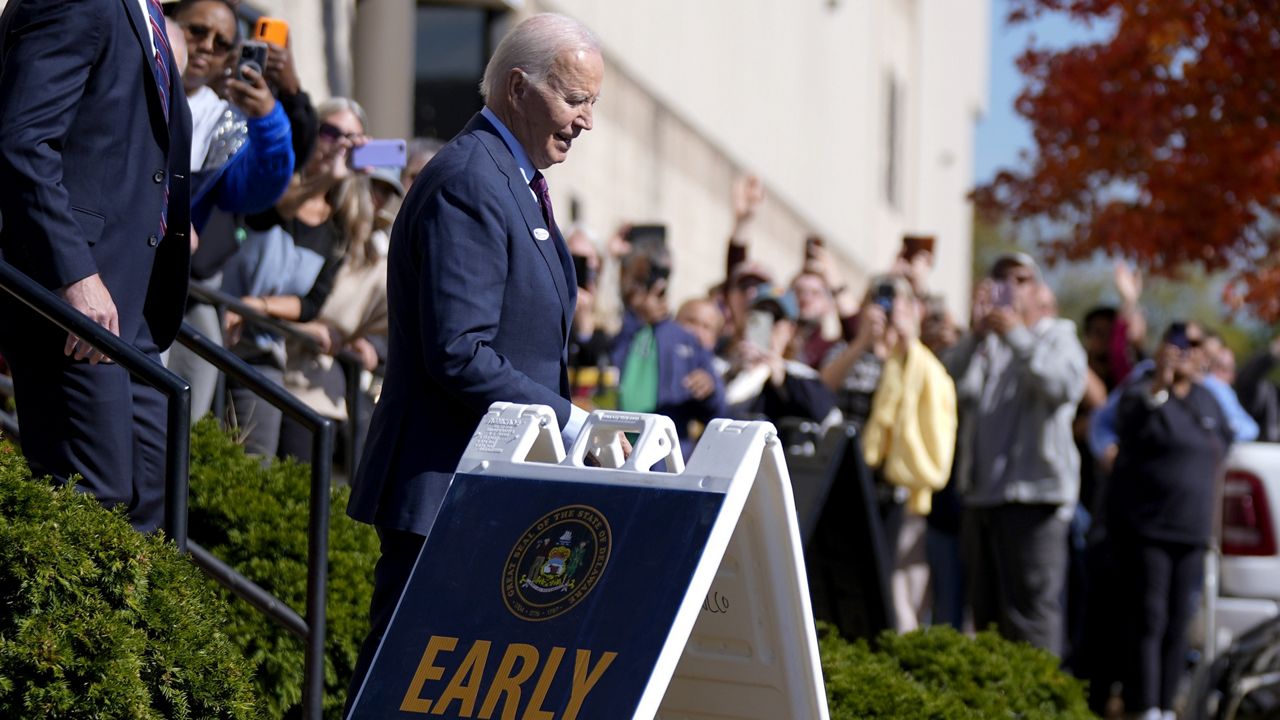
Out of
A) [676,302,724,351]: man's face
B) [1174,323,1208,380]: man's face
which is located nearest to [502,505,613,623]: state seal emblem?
[676,302,724,351]: man's face

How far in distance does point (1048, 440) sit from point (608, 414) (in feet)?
18.6

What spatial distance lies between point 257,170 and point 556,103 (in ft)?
6.16

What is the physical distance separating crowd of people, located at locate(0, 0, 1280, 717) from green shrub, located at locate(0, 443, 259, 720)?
1.74ft

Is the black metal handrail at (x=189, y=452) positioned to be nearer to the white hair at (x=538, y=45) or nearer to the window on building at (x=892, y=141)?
the white hair at (x=538, y=45)

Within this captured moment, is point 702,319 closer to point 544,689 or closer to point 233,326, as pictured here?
point 233,326

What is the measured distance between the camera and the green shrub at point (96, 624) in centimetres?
362

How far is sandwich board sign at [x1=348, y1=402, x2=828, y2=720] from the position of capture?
376cm

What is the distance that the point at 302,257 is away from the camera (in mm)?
7652

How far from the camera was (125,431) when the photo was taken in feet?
14.7

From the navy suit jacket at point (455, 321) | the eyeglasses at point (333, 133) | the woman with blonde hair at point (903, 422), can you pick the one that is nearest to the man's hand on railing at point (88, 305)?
the navy suit jacket at point (455, 321)

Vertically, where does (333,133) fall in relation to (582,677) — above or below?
above

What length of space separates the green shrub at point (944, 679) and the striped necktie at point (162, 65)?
226 cm

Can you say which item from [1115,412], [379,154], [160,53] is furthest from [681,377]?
[160,53]

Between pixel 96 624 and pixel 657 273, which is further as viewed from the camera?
pixel 657 273
